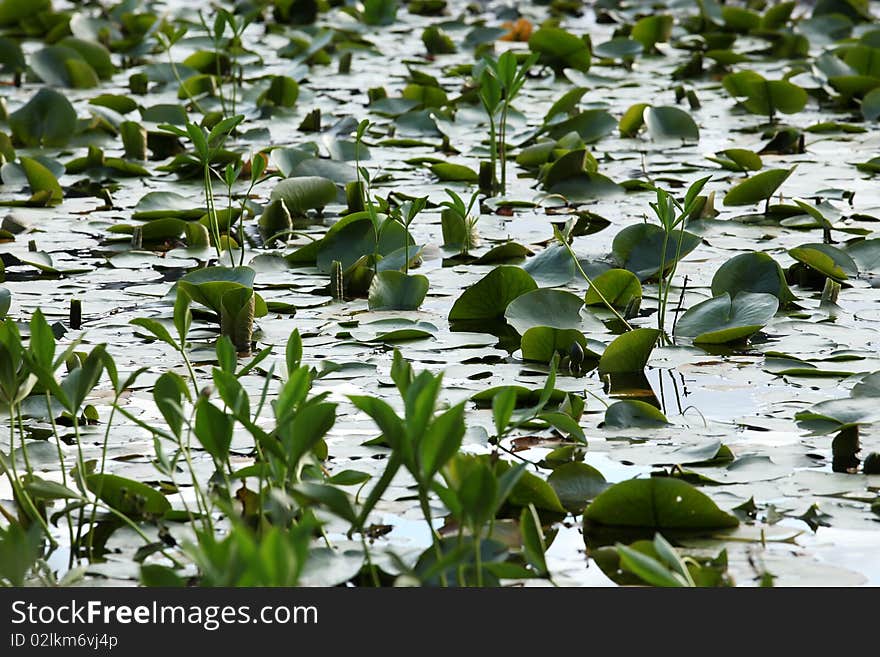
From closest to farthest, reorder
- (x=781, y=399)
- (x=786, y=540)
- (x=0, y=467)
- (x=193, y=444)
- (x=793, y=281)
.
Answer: (x=786, y=540) < (x=0, y=467) < (x=193, y=444) < (x=781, y=399) < (x=793, y=281)

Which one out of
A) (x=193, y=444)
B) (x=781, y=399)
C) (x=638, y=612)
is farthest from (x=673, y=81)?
(x=638, y=612)

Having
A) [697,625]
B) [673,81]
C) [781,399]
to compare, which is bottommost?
[673,81]

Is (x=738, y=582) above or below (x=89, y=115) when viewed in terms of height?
above

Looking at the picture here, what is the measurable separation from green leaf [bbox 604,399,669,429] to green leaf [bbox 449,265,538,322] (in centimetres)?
55

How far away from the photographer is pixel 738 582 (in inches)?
58.9

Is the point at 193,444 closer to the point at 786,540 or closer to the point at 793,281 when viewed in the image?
the point at 786,540

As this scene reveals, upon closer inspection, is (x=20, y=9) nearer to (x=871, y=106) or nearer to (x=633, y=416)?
(x=871, y=106)

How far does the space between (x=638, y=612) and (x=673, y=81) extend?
156 inches

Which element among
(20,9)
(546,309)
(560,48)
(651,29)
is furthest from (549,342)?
(20,9)

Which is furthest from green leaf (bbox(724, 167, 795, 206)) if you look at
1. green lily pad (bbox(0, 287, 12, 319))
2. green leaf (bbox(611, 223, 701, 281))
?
green lily pad (bbox(0, 287, 12, 319))

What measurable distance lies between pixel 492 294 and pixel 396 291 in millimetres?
205

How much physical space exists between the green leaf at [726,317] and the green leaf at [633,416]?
14.3 inches

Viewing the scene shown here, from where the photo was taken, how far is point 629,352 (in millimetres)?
2154

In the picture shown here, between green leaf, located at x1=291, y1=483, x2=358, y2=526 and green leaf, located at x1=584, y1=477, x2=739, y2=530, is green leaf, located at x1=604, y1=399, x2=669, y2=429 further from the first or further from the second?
green leaf, located at x1=291, y1=483, x2=358, y2=526
